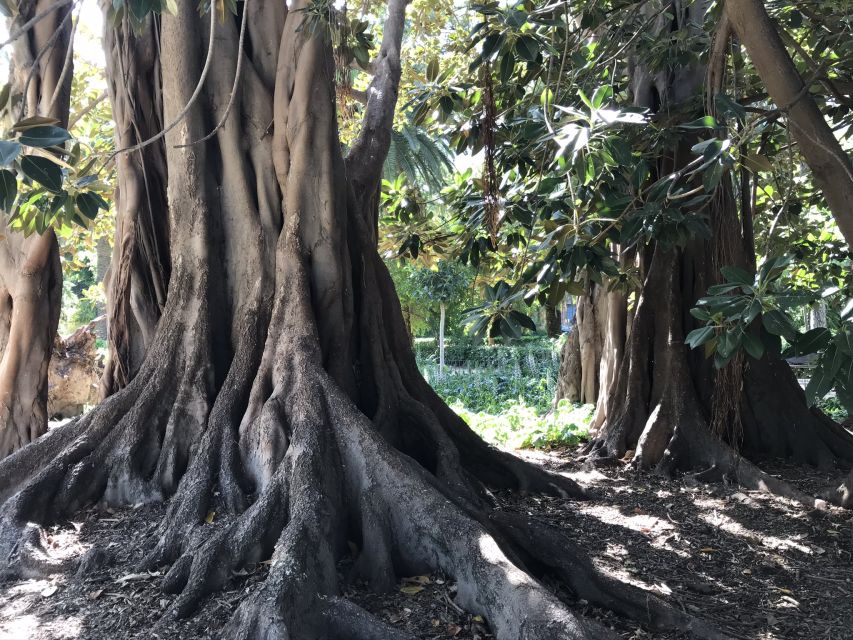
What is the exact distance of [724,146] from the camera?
343 cm

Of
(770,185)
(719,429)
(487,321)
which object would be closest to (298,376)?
(487,321)

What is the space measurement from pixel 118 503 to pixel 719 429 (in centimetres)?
467

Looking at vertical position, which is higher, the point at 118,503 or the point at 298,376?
the point at 298,376

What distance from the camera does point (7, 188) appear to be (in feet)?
8.26

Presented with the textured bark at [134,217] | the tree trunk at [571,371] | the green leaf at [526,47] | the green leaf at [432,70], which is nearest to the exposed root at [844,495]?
the green leaf at [526,47]

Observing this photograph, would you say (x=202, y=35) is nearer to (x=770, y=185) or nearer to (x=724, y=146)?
(x=724, y=146)

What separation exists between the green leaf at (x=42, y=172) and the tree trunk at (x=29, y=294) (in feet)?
11.7

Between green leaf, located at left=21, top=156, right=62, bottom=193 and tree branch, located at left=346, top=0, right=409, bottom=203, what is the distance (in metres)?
3.39

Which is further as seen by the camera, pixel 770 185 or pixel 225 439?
pixel 770 185

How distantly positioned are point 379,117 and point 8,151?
4.18m

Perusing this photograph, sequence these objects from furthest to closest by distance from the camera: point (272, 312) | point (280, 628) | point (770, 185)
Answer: point (770, 185)
point (272, 312)
point (280, 628)

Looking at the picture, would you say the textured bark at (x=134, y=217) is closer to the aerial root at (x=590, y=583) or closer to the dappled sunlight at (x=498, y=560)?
the aerial root at (x=590, y=583)

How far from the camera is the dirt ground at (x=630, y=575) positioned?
→ 3.25 meters

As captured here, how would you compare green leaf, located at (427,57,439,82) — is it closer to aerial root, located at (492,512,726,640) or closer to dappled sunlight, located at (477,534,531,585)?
aerial root, located at (492,512,726,640)
